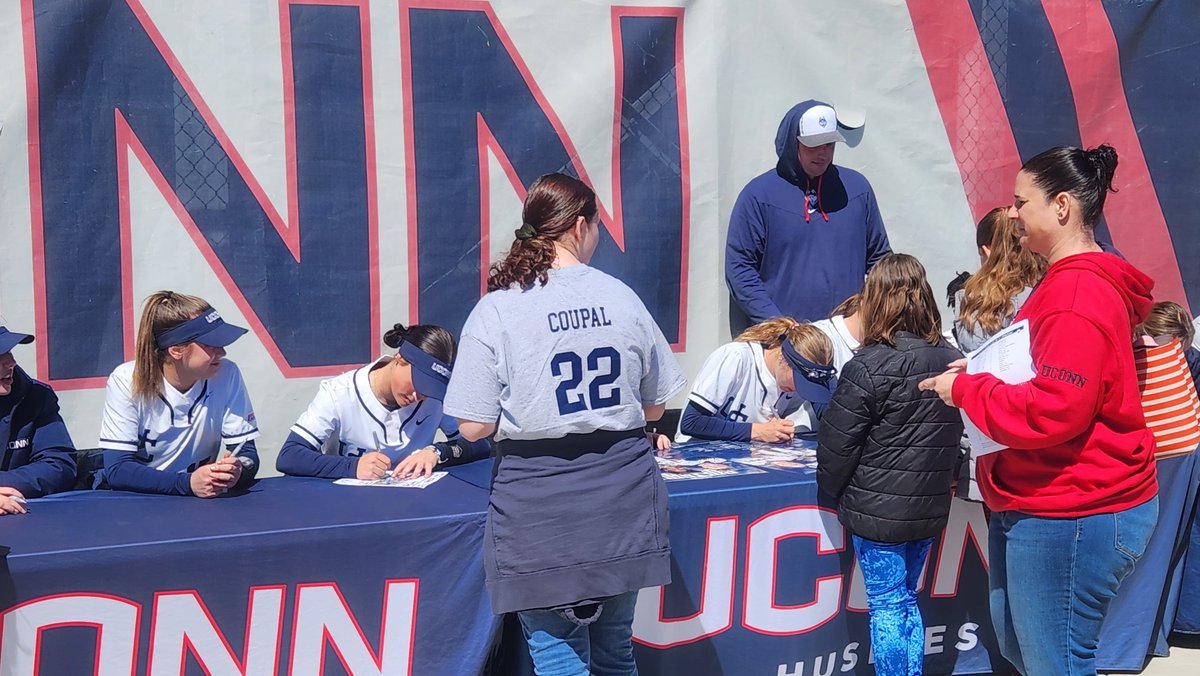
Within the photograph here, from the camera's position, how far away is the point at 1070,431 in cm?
204

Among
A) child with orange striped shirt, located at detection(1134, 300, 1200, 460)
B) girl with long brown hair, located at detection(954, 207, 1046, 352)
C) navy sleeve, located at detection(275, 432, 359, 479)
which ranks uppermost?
girl with long brown hair, located at detection(954, 207, 1046, 352)

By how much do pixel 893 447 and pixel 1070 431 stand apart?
688mm

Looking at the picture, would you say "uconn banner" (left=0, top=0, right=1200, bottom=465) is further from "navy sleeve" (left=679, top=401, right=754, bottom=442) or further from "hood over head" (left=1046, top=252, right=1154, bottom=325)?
"hood over head" (left=1046, top=252, right=1154, bottom=325)

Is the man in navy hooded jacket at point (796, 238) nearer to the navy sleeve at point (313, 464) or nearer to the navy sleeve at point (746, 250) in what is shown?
the navy sleeve at point (746, 250)

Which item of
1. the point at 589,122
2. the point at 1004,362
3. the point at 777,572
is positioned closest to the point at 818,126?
the point at 589,122

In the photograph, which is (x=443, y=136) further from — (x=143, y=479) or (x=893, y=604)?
(x=893, y=604)

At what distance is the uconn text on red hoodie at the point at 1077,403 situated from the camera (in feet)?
6.62

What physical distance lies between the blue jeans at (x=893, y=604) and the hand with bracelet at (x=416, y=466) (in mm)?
1143

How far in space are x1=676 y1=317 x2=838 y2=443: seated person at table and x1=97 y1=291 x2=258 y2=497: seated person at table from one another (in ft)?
4.32

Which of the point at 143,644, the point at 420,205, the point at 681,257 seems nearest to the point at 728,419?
the point at 681,257

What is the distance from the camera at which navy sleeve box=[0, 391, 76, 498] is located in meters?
2.79

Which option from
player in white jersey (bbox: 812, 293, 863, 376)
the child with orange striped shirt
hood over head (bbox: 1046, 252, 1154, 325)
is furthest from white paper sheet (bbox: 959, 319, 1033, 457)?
player in white jersey (bbox: 812, 293, 863, 376)

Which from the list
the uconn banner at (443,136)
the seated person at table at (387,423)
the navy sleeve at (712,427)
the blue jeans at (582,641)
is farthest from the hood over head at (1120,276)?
the uconn banner at (443,136)

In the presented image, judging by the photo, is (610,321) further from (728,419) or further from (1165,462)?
(1165,462)
